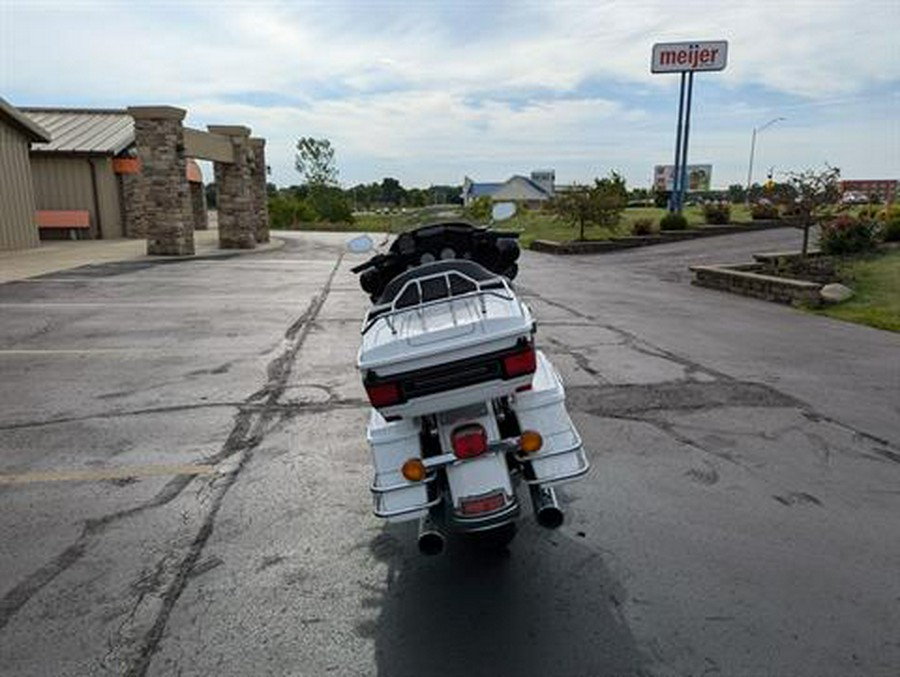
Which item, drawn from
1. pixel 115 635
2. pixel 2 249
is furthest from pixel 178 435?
pixel 2 249

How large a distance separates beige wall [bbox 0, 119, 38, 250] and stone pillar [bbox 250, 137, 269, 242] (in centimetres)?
873

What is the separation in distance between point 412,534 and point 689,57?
30941 mm

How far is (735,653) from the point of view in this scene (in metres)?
2.64

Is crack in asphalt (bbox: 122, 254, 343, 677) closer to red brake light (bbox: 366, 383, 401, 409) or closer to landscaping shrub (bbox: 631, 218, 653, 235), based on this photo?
red brake light (bbox: 366, 383, 401, 409)

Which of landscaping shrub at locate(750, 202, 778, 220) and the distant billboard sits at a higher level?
the distant billboard

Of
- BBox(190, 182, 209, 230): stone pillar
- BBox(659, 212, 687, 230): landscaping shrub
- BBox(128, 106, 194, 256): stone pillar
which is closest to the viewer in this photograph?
BBox(128, 106, 194, 256): stone pillar

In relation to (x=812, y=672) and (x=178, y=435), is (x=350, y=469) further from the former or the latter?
(x=812, y=672)

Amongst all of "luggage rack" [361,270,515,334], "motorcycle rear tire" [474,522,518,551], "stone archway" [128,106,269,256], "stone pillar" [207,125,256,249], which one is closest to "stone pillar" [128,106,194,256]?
"stone archway" [128,106,269,256]

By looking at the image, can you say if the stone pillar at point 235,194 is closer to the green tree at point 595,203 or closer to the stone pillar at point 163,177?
the stone pillar at point 163,177

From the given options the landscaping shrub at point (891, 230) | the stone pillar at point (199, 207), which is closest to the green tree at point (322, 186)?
the stone pillar at point (199, 207)

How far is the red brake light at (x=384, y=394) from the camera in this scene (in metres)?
2.84

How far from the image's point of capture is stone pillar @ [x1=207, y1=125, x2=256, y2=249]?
84.2ft

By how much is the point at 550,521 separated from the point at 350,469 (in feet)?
6.57

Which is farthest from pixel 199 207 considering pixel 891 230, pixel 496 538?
pixel 496 538
